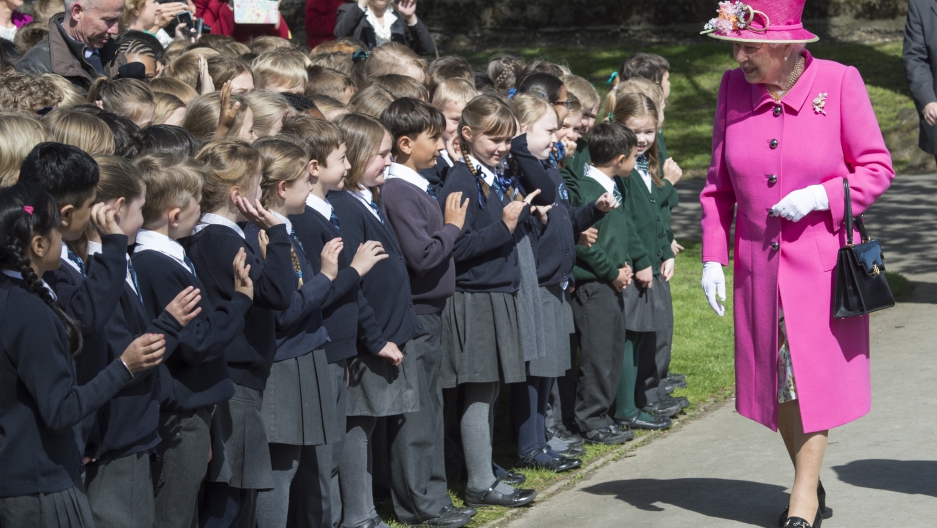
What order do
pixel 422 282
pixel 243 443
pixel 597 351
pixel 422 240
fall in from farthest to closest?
1. pixel 597 351
2. pixel 422 282
3. pixel 422 240
4. pixel 243 443

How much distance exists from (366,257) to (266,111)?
98cm

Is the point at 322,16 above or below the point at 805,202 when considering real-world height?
above

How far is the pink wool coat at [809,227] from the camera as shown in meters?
4.84

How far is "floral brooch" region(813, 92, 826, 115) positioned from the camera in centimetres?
486

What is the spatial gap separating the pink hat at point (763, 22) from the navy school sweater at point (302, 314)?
1.92m

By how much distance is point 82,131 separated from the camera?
13.4 feet

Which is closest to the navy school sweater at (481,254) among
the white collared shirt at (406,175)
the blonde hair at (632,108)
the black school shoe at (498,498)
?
the white collared shirt at (406,175)

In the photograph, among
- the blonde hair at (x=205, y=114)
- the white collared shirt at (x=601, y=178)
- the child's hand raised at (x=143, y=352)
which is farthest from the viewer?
the white collared shirt at (x=601, y=178)

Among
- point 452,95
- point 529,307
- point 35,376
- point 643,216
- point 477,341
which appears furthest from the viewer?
point 643,216

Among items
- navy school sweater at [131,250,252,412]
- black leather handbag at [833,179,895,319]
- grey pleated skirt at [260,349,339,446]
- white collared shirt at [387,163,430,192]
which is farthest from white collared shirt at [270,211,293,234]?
black leather handbag at [833,179,895,319]

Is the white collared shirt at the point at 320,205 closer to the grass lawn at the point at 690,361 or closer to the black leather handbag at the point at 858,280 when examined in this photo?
A: the grass lawn at the point at 690,361

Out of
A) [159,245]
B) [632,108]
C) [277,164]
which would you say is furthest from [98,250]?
[632,108]

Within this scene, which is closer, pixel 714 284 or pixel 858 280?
pixel 858 280

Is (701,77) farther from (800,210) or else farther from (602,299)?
(800,210)
